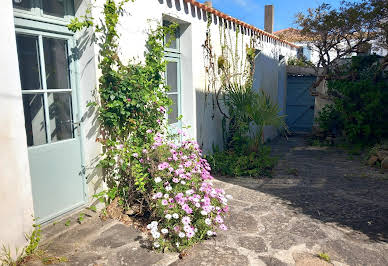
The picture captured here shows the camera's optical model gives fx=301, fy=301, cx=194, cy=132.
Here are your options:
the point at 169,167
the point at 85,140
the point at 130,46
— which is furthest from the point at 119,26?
the point at 169,167

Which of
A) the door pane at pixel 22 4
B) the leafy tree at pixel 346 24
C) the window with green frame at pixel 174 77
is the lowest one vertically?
the window with green frame at pixel 174 77

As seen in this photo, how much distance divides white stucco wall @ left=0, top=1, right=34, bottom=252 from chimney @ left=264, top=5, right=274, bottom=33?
11292mm

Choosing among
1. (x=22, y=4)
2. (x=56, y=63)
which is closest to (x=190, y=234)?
(x=56, y=63)

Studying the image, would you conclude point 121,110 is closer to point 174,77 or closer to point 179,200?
point 179,200

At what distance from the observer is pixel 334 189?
4.95m

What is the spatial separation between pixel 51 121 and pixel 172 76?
8.40 feet

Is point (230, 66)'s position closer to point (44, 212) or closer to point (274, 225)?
point (274, 225)

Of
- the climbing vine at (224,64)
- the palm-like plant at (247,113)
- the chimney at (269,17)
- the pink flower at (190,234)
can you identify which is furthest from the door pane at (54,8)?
the chimney at (269,17)

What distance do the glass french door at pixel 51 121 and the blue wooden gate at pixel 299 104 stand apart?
9.63 metres

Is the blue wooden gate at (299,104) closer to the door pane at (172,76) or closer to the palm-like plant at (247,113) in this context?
the palm-like plant at (247,113)

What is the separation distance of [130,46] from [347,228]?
3.52m

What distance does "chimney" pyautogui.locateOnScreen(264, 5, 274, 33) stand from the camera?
12.0 metres

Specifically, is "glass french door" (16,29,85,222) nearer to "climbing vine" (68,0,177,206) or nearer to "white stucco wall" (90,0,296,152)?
"climbing vine" (68,0,177,206)

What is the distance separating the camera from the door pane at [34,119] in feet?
9.79
